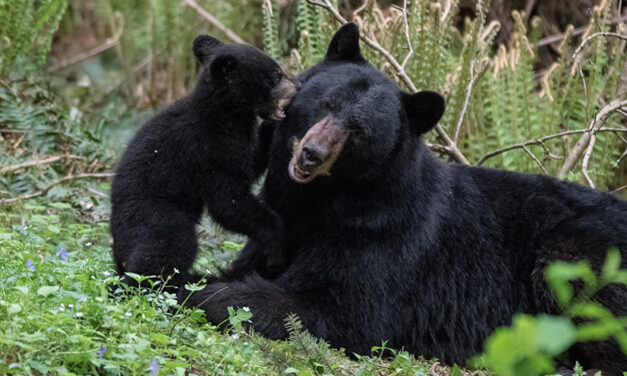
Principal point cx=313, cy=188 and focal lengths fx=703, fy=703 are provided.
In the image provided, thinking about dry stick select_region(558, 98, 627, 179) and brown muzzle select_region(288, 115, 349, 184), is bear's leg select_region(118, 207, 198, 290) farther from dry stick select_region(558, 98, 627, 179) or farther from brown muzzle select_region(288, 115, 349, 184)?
dry stick select_region(558, 98, 627, 179)

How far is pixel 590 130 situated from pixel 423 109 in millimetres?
2459

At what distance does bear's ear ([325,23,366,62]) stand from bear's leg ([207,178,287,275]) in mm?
1010

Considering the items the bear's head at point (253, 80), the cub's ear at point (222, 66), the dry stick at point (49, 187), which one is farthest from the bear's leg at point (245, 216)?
the dry stick at point (49, 187)

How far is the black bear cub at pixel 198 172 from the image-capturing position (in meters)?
3.70

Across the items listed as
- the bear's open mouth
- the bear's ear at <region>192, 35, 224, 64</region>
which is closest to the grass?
the bear's open mouth

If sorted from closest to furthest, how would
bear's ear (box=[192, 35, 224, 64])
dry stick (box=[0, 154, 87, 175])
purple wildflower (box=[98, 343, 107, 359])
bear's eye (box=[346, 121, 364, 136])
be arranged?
1. purple wildflower (box=[98, 343, 107, 359])
2. bear's eye (box=[346, 121, 364, 136])
3. bear's ear (box=[192, 35, 224, 64])
4. dry stick (box=[0, 154, 87, 175])

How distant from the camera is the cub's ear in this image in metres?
3.88

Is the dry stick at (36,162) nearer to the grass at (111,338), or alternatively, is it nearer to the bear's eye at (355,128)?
the grass at (111,338)

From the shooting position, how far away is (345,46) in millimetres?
4152

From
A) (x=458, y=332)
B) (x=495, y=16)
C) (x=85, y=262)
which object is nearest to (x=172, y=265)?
(x=85, y=262)

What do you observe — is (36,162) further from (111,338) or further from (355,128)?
(111,338)

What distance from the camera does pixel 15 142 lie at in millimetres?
7121

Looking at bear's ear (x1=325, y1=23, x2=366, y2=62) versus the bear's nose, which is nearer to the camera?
the bear's nose

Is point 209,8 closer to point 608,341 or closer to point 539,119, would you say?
point 539,119
